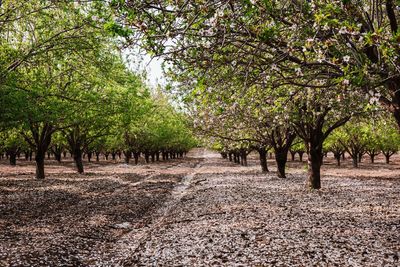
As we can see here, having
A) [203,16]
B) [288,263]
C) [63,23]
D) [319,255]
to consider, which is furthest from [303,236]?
[63,23]

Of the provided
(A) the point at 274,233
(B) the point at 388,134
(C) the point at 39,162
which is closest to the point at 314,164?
(A) the point at 274,233

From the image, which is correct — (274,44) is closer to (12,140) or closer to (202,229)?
(202,229)

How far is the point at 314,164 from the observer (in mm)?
28172

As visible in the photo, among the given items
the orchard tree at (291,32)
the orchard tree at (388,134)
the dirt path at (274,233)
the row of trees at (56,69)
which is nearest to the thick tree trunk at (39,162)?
the row of trees at (56,69)

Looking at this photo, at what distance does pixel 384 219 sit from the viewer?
17.5 m

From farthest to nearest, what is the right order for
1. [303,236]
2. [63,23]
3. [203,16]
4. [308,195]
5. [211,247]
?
[308,195], [63,23], [303,236], [211,247], [203,16]

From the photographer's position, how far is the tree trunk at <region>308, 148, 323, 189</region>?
91.4ft

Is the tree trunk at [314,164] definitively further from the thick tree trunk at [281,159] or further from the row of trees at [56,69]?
the row of trees at [56,69]

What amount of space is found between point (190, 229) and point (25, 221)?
8707mm

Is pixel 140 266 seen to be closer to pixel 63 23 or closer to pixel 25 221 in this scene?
pixel 25 221

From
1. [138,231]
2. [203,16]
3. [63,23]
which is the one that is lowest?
[138,231]

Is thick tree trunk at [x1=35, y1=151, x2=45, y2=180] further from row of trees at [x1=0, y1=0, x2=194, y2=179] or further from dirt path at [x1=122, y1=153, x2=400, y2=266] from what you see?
dirt path at [x1=122, y1=153, x2=400, y2=266]

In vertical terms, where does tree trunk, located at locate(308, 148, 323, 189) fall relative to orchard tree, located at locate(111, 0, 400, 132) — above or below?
below

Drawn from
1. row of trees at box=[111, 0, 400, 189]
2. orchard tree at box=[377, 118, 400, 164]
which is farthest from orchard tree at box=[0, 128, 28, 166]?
orchard tree at box=[377, 118, 400, 164]
